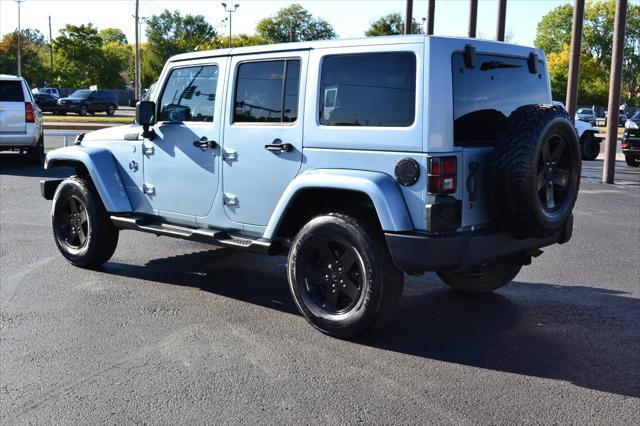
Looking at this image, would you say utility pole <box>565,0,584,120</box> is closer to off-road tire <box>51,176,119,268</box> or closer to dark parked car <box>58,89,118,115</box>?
off-road tire <box>51,176,119,268</box>

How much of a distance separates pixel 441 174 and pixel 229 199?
6.58 ft

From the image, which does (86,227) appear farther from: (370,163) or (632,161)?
(632,161)

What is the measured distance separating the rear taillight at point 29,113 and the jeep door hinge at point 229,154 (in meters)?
11.0

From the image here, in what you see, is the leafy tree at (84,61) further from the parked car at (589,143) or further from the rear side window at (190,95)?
the rear side window at (190,95)

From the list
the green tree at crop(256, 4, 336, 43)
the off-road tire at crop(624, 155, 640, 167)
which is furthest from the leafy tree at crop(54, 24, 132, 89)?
the off-road tire at crop(624, 155, 640, 167)

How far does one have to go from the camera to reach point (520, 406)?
396cm

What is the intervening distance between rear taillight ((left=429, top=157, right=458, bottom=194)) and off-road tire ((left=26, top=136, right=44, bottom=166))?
13.5 metres

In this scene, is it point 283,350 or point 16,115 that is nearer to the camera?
point 283,350

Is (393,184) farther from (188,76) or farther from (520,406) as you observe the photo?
(188,76)

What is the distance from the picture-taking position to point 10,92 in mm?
15281

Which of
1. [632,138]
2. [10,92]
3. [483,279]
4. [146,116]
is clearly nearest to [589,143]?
[632,138]

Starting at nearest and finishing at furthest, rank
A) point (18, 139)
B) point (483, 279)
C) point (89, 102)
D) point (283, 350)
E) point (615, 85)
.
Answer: point (283, 350) < point (483, 279) < point (615, 85) < point (18, 139) < point (89, 102)

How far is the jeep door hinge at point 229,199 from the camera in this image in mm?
5844

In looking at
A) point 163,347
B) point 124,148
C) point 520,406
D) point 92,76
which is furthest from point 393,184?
point 92,76
